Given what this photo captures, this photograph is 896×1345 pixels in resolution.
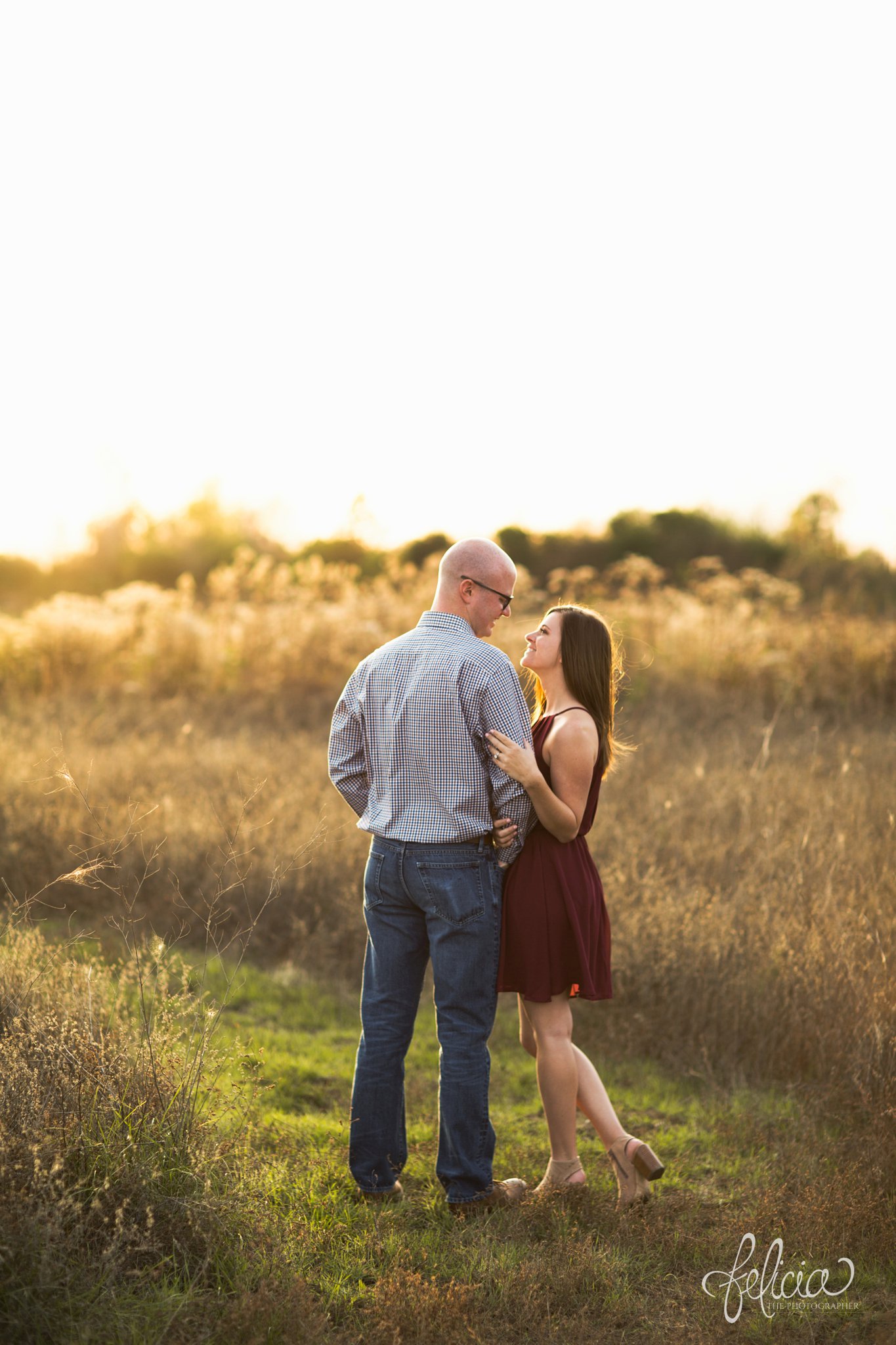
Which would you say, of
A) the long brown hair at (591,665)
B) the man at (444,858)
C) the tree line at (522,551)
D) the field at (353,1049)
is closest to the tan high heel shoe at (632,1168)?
the field at (353,1049)

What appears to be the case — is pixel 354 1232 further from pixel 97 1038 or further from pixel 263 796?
pixel 263 796

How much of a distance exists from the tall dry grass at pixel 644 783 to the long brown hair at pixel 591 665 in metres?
1.33

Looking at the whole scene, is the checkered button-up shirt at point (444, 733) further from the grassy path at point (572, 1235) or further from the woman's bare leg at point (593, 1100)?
the grassy path at point (572, 1235)

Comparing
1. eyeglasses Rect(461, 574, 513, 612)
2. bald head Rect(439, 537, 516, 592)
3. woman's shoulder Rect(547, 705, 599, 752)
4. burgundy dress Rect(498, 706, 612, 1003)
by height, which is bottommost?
burgundy dress Rect(498, 706, 612, 1003)

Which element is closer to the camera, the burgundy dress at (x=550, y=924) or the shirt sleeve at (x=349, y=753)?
the burgundy dress at (x=550, y=924)

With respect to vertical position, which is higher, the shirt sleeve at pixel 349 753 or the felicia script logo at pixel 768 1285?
the shirt sleeve at pixel 349 753

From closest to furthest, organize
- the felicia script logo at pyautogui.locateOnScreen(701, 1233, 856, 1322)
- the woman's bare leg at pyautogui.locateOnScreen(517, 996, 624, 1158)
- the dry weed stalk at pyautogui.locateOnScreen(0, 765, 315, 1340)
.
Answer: the dry weed stalk at pyautogui.locateOnScreen(0, 765, 315, 1340) < the felicia script logo at pyautogui.locateOnScreen(701, 1233, 856, 1322) < the woman's bare leg at pyautogui.locateOnScreen(517, 996, 624, 1158)

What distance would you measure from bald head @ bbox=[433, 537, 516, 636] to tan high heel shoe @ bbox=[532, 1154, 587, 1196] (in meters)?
1.92

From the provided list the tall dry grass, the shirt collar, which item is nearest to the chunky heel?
the tall dry grass

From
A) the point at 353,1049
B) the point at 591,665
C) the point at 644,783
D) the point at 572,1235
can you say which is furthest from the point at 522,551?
the point at 572,1235

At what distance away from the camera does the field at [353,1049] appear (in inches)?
115

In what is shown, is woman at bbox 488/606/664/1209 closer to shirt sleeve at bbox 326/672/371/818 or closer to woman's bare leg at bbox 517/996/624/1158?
woman's bare leg at bbox 517/996/624/1158

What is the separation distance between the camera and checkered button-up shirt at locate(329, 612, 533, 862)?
3574 mm

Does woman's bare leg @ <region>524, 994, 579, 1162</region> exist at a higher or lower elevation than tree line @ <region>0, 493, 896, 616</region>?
lower
